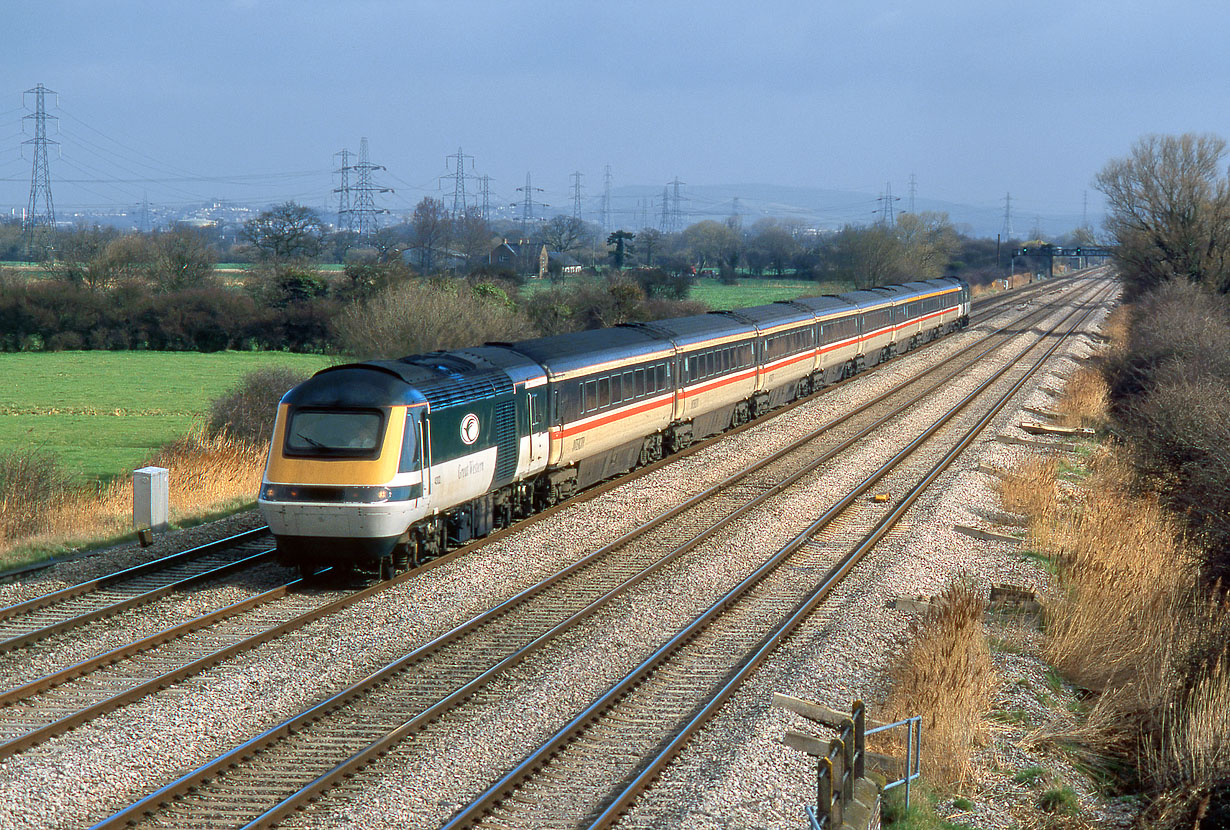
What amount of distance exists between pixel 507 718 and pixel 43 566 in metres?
8.52

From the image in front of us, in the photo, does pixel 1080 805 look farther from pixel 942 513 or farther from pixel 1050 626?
pixel 942 513

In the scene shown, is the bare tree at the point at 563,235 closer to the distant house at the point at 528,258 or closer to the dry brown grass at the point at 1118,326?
the distant house at the point at 528,258

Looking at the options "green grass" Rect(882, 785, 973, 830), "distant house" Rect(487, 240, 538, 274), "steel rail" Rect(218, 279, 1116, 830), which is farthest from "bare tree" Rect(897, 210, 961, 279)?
"green grass" Rect(882, 785, 973, 830)

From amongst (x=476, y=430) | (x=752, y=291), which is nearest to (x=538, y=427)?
(x=476, y=430)

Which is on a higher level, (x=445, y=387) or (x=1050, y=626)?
(x=445, y=387)

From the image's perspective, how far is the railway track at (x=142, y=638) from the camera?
10.5 meters

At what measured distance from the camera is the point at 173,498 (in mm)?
20641

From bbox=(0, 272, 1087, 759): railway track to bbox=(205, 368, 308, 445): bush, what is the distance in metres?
15.4

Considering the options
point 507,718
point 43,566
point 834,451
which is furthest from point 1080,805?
point 834,451

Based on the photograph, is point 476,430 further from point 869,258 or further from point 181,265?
point 869,258

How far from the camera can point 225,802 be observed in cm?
873

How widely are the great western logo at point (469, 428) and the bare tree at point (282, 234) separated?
63.8m

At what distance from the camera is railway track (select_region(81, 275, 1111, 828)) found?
8.71 meters

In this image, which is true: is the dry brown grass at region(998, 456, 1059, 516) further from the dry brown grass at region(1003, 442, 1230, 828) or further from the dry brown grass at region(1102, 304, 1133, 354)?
the dry brown grass at region(1102, 304, 1133, 354)
